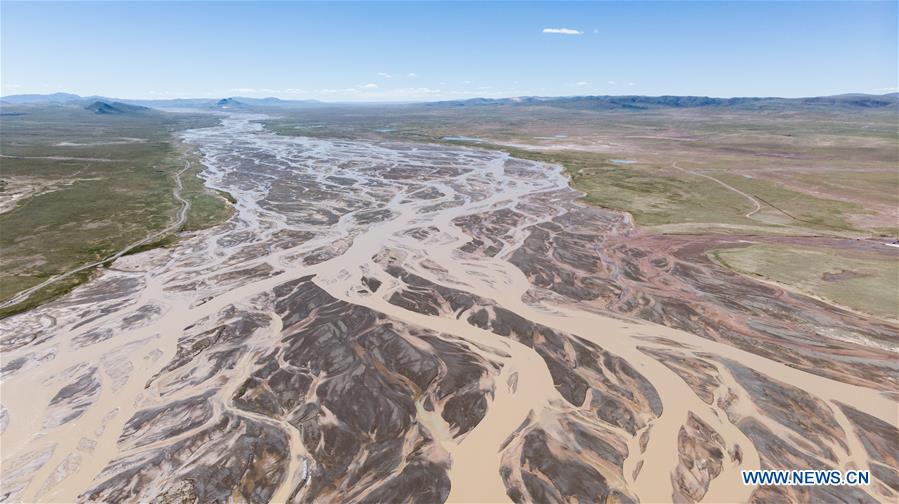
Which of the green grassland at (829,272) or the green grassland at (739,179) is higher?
the green grassland at (739,179)

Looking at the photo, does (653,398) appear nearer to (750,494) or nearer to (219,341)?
(750,494)

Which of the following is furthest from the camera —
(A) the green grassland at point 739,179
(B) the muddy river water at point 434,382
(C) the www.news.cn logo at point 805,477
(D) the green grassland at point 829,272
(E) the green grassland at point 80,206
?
(A) the green grassland at point 739,179

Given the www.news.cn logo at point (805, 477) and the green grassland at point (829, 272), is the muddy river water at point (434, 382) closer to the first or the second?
the www.news.cn logo at point (805, 477)

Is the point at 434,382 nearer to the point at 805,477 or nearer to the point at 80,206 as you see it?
the point at 805,477

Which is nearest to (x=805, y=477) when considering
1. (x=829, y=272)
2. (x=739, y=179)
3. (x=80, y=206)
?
(x=829, y=272)

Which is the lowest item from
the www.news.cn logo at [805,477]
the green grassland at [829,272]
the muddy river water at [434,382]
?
the www.news.cn logo at [805,477]

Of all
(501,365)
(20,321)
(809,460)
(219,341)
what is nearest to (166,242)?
(20,321)

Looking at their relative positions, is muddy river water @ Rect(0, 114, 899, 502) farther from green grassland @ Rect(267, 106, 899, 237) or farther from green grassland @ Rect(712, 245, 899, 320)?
green grassland @ Rect(267, 106, 899, 237)

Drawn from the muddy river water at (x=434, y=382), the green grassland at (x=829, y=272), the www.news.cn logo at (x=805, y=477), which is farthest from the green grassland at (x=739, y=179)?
the www.news.cn logo at (x=805, y=477)
